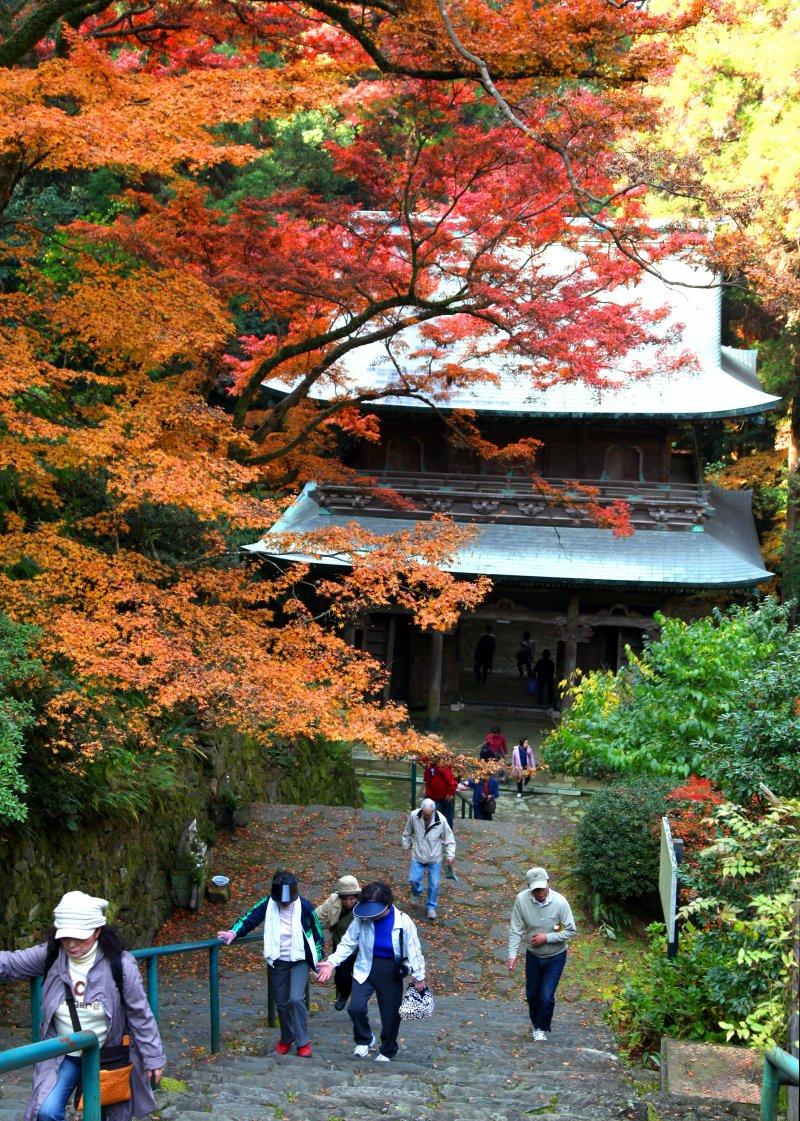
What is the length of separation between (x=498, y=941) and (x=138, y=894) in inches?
143

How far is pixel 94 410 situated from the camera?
33.6 feet

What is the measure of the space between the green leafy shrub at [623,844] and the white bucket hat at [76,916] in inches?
297

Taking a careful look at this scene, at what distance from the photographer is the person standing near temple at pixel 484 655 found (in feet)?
81.8

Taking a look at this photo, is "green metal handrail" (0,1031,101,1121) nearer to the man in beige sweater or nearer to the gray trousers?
→ the gray trousers

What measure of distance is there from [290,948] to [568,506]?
1421 centimetres

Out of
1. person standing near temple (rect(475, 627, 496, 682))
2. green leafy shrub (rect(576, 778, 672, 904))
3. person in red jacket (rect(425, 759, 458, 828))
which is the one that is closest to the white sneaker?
green leafy shrub (rect(576, 778, 672, 904))

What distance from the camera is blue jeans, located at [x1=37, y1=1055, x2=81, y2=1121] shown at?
407 centimetres

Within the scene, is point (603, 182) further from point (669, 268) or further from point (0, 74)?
point (669, 268)

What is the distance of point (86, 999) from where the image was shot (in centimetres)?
415

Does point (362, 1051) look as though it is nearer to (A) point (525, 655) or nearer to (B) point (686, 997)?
(B) point (686, 997)

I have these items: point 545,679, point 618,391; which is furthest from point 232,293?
point 545,679

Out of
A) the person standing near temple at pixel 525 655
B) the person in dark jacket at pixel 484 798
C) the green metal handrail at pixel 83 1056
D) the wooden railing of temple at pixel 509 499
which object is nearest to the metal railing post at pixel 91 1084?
the green metal handrail at pixel 83 1056

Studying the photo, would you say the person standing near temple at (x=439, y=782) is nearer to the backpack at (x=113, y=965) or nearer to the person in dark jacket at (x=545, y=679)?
the backpack at (x=113, y=965)

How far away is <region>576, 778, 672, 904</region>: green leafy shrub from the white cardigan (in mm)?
4796
